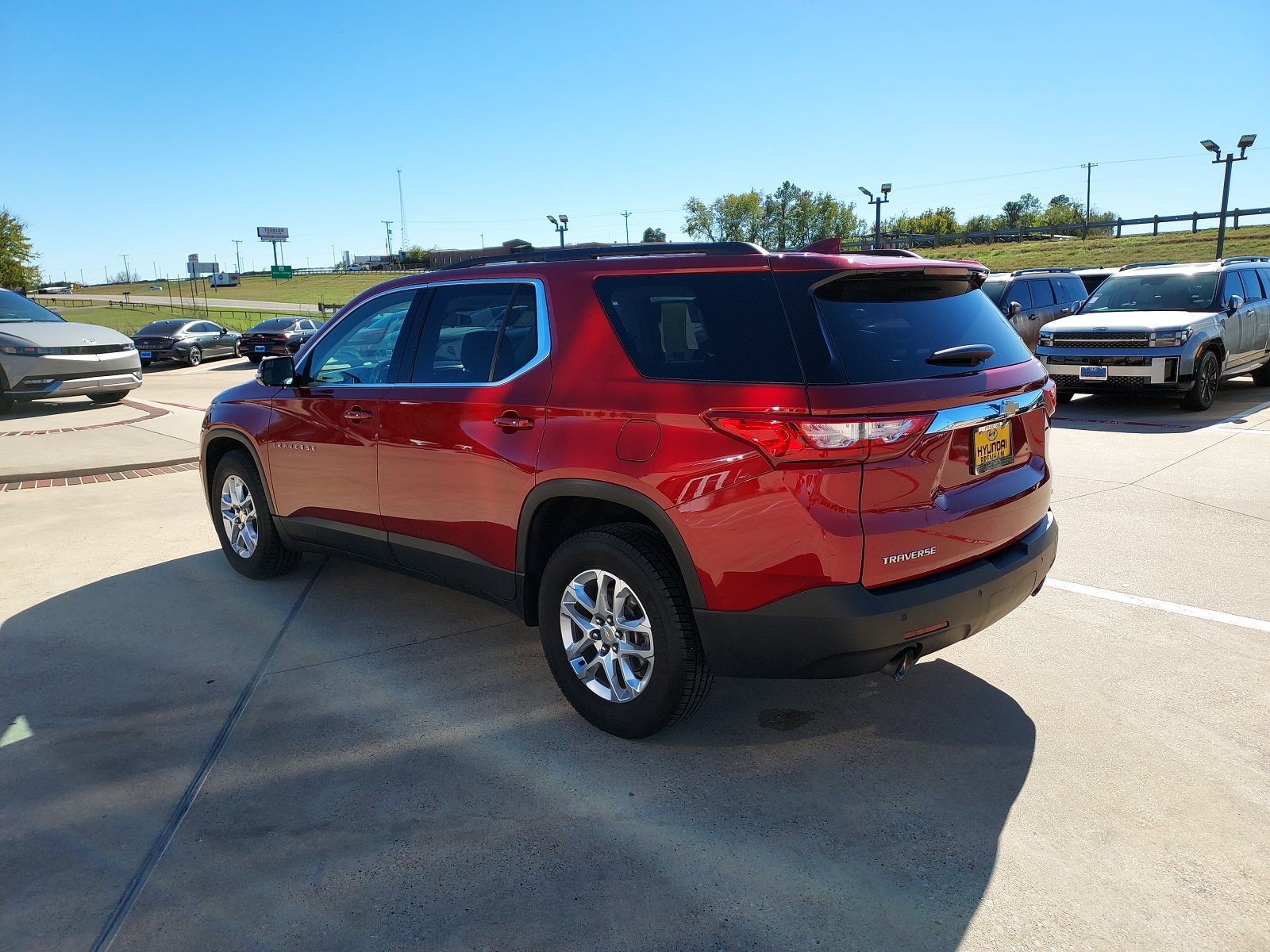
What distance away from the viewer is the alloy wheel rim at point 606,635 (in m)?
3.40

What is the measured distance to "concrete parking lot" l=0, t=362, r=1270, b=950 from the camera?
258 cm

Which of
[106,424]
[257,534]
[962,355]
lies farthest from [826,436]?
[106,424]

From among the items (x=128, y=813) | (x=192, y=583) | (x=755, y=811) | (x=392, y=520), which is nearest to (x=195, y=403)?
(x=192, y=583)

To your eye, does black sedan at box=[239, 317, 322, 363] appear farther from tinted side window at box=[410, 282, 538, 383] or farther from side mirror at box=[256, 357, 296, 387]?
tinted side window at box=[410, 282, 538, 383]

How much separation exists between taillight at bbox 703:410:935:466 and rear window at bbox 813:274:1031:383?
16cm

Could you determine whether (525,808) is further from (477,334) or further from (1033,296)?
(1033,296)

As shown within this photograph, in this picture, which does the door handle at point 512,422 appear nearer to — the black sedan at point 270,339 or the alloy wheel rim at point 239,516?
the alloy wheel rim at point 239,516

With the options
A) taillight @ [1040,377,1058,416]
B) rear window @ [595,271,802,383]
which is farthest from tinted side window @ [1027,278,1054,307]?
rear window @ [595,271,802,383]

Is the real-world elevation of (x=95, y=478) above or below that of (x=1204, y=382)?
below

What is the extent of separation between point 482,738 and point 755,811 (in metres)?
1.12

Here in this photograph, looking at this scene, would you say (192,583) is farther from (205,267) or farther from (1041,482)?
(205,267)

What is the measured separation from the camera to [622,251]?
12.2 ft

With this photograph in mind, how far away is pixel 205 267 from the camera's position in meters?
58.4

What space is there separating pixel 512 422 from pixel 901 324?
1.53 meters
